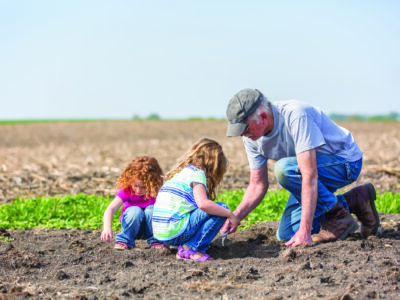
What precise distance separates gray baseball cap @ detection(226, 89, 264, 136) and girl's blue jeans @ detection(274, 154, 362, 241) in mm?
663

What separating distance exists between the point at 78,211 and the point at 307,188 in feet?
10.3

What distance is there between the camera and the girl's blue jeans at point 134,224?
441 cm

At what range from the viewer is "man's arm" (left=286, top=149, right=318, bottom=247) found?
4031mm

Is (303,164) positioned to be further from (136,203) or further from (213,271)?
(136,203)

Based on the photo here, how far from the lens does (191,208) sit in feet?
13.1

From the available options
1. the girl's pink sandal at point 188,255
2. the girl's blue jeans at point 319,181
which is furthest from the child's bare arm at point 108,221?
the girl's blue jeans at point 319,181

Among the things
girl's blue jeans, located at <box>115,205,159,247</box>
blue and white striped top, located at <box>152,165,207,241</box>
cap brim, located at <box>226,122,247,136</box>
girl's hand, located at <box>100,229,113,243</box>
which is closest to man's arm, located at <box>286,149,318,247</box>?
cap brim, located at <box>226,122,247,136</box>

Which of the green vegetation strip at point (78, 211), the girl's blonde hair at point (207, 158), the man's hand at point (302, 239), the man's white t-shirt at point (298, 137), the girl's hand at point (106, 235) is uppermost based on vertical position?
the man's white t-shirt at point (298, 137)

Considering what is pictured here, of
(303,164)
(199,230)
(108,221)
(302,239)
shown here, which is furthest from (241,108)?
(108,221)

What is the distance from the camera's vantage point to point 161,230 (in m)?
4.05

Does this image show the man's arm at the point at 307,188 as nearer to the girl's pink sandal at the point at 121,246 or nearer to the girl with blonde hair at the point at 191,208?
the girl with blonde hair at the point at 191,208

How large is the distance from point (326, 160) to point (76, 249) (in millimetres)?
→ 2376

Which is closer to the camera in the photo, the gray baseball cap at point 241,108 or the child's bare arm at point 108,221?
the gray baseball cap at point 241,108

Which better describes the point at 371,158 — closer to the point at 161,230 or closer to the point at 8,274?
the point at 161,230
